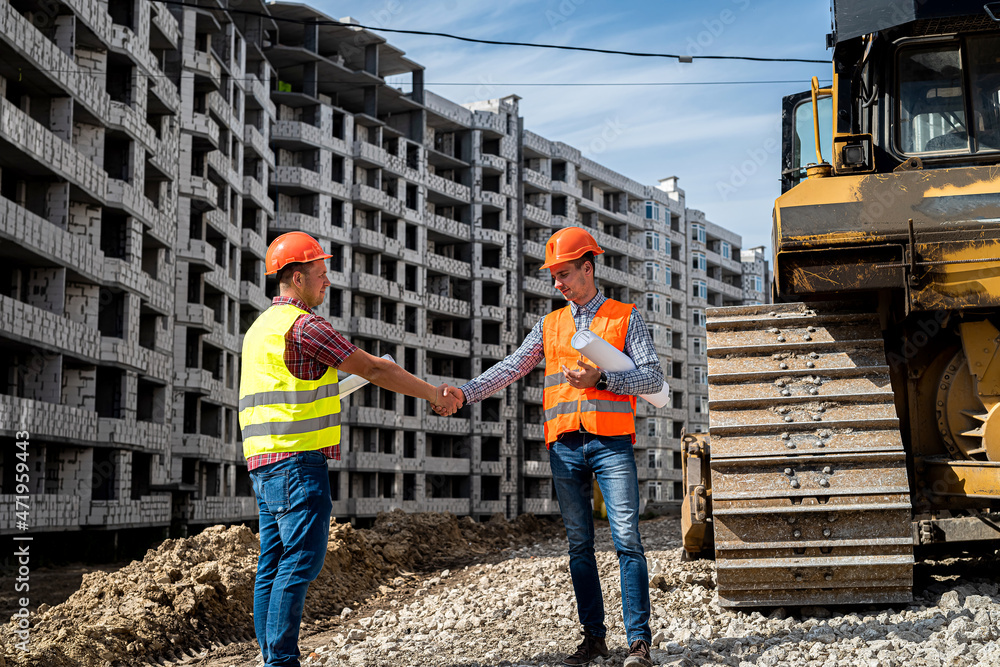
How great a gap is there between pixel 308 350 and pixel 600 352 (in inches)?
64.0

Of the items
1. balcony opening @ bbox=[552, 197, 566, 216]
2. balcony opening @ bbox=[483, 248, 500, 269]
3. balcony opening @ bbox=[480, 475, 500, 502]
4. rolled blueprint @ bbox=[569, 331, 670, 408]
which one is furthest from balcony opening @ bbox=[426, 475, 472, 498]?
rolled blueprint @ bbox=[569, 331, 670, 408]

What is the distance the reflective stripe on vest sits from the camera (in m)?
5.07

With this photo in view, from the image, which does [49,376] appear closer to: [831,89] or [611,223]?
[831,89]

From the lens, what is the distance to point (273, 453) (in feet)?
16.6

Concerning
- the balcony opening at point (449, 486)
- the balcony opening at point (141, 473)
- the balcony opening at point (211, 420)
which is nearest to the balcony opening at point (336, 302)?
the balcony opening at point (449, 486)

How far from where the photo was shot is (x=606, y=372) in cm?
579

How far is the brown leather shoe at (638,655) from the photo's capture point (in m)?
5.41

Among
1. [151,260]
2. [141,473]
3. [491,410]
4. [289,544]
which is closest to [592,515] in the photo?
[289,544]

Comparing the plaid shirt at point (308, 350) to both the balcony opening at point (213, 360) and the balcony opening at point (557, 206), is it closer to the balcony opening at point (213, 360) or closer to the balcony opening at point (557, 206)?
the balcony opening at point (213, 360)

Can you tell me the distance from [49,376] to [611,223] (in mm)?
51597

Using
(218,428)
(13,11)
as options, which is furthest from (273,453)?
(218,428)

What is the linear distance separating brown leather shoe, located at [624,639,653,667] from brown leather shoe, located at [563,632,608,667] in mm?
438

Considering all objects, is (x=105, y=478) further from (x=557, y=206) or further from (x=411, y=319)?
(x=557, y=206)

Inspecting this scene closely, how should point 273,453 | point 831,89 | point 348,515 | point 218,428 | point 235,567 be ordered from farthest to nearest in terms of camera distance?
point 348,515 → point 218,428 → point 235,567 → point 831,89 → point 273,453
